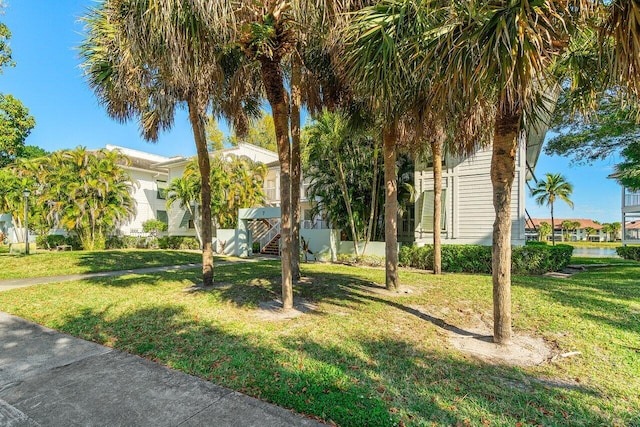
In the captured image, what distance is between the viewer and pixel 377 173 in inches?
601

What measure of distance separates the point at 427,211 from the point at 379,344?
35.1 ft

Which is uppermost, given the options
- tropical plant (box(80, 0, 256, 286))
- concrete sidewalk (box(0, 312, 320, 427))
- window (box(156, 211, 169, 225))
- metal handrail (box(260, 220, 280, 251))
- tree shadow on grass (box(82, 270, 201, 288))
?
tropical plant (box(80, 0, 256, 286))

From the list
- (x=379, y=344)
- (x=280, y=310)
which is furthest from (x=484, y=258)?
(x=379, y=344)

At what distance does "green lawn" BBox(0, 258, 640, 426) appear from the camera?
10.6 feet

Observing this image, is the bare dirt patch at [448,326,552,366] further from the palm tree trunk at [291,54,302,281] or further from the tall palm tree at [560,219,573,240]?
the tall palm tree at [560,219,573,240]

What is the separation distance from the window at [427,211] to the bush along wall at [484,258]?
1186 mm

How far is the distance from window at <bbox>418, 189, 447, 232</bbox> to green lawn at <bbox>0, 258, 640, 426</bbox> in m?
5.44

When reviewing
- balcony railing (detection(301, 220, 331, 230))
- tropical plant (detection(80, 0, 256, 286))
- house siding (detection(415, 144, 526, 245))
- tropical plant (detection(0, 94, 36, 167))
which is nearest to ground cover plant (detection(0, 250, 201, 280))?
tropical plant (detection(80, 0, 256, 286))

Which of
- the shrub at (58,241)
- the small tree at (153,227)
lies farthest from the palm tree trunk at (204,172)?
the small tree at (153,227)

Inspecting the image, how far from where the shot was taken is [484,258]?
12492mm

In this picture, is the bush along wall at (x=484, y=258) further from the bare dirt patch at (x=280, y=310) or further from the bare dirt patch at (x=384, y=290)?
the bare dirt patch at (x=280, y=310)

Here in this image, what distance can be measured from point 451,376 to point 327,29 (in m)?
5.44

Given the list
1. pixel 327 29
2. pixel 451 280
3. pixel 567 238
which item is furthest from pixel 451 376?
pixel 567 238

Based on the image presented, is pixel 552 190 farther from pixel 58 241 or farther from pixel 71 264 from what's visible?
pixel 58 241
